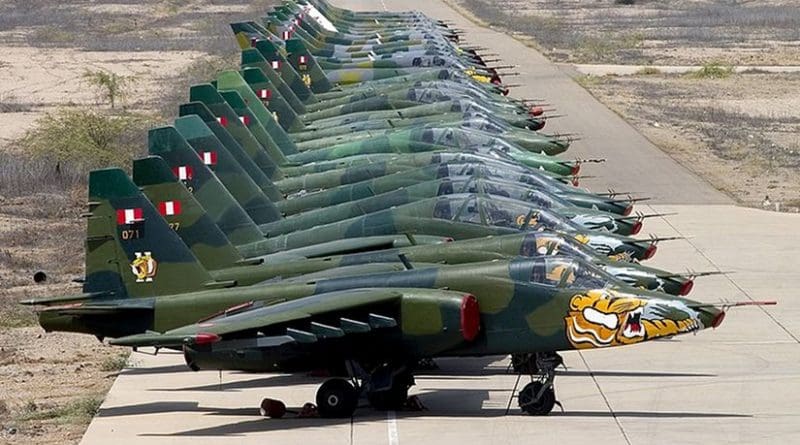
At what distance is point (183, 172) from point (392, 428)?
6.71 meters

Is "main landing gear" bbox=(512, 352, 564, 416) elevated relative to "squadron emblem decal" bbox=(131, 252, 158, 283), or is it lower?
lower

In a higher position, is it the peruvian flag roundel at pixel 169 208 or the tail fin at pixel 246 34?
the peruvian flag roundel at pixel 169 208

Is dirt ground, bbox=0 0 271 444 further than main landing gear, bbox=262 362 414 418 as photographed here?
Yes

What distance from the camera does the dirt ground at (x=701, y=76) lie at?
46.2 meters

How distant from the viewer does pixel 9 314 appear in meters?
27.5

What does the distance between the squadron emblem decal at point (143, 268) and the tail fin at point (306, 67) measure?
2377 cm

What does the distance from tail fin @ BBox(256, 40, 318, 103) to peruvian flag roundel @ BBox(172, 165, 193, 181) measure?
1734cm

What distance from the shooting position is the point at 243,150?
97.7ft

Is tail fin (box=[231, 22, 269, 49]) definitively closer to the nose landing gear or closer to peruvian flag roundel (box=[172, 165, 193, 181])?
peruvian flag roundel (box=[172, 165, 193, 181])

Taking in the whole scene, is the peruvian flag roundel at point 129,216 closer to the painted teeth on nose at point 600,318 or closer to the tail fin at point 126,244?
the tail fin at point 126,244

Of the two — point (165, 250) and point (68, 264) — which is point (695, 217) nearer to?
point (68, 264)

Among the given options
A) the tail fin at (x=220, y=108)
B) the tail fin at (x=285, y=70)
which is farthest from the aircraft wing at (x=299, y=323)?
the tail fin at (x=285, y=70)

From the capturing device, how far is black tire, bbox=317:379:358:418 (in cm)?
2009

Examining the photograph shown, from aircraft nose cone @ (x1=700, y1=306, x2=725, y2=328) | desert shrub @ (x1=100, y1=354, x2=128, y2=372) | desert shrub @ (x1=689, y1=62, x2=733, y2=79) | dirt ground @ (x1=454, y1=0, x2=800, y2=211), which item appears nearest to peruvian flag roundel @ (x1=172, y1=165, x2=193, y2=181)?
desert shrub @ (x1=100, y1=354, x2=128, y2=372)
